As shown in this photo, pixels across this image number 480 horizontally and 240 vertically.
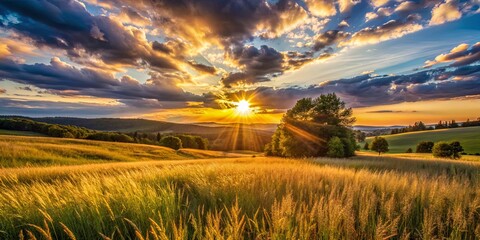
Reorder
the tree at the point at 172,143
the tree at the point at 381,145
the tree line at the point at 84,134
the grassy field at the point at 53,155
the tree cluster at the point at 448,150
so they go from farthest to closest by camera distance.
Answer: the tree at the point at 172,143, the tree line at the point at 84,134, the tree at the point at 381,145, the tree cluster at the point at 448,150, the grassy field at the point at 53,155

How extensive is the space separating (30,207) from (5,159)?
1161 inches

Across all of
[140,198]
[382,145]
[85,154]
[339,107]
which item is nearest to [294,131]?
[339,107]

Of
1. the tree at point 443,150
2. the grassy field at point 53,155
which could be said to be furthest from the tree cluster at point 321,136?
the tree at point 443,150

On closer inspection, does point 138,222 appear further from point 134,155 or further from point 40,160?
point 134,155

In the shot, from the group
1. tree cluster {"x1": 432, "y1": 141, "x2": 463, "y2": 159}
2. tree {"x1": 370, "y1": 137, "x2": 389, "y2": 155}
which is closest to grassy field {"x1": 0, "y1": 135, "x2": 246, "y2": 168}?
tree cluster {"x1": 432, "y1": 141, "x2": 463, "y2": 159}

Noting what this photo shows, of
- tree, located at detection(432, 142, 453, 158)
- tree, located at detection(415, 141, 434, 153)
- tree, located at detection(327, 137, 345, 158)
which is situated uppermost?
tree, located at detection(327, 137, 345, 158)

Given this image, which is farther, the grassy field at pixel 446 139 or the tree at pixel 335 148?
the grassy field at pixel 446 139

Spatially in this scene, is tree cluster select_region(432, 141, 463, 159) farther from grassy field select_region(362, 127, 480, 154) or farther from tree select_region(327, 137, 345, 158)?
tree select_region(327, 137, 345, 158)

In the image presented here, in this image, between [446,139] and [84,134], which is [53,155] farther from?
Answer: [446,139]

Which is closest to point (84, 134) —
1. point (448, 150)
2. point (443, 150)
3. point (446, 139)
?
point (443, 150)

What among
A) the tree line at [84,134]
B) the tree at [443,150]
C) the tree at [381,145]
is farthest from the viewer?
the tree line at [84,134]

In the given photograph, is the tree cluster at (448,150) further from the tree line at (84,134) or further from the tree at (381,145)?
the tree line at (84,134)

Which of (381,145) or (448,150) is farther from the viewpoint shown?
(381,145)

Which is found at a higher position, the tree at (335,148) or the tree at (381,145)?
the tree at (335,148)
